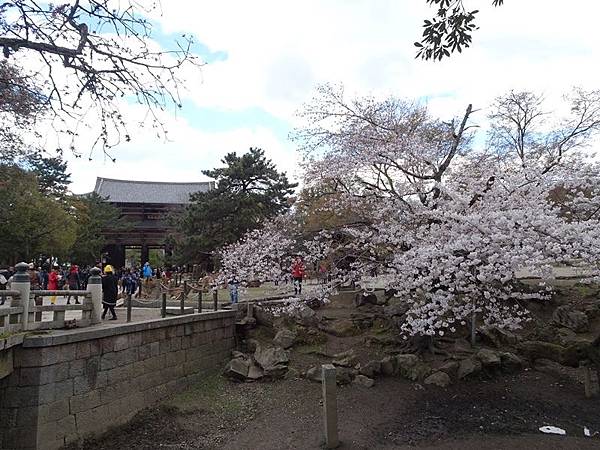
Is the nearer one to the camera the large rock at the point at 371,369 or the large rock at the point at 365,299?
the large rock at the point at 371,369

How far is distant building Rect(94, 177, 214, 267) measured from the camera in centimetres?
3334

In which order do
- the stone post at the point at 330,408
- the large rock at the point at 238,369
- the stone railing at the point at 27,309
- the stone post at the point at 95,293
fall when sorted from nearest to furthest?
the stone railing at the point at 27,309
the stone post at the point at 330,408
the stone post at the point at 95,293
the large rock at the point at 238,369

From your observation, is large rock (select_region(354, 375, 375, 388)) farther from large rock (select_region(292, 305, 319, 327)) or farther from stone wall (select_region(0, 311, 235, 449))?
stone wall (select_region(0, 311, 235, 449))

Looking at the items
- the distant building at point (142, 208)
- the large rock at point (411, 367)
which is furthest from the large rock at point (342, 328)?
the distant building at point (142, 208)

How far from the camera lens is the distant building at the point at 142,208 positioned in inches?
1313

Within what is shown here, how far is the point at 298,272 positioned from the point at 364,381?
2.88m

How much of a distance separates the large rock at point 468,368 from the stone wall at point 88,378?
5.89 meters

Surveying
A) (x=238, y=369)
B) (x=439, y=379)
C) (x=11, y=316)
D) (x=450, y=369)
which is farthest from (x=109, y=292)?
(x=450, y=369)

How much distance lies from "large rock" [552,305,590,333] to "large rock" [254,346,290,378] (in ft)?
22.1

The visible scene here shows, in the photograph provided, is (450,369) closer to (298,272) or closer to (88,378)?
(298,272)

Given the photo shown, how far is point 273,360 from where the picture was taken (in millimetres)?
10836

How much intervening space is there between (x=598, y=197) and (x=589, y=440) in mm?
A: 3785

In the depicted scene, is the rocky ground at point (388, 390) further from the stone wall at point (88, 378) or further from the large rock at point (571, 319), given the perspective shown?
the stone wall at point (88, 378)

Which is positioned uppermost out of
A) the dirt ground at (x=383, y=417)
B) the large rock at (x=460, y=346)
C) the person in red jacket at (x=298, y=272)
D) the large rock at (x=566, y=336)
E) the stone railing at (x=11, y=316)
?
the person in red jacket at (x=298, y=272)
